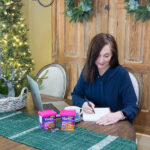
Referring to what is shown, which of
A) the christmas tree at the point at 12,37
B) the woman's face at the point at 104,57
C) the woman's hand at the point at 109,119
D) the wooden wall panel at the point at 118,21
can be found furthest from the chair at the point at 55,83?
the christmas tree at the point at 12,37

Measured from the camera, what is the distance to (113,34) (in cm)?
300

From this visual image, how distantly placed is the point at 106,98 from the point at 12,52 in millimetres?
2562

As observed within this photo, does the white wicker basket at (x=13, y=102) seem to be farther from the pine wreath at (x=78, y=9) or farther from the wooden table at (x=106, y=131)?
the pine wreath at (x=78, y=9)

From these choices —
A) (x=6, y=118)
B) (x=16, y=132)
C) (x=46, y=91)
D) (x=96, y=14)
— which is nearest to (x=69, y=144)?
(x=16, y=132)

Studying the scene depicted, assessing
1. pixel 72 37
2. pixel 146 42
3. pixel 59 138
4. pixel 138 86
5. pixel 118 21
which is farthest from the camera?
pixel 72 37

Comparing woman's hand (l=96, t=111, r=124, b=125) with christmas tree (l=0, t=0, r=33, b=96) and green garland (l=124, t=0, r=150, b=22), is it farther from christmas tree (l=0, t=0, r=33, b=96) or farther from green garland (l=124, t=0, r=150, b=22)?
christmas tree (l=0, t=0, r=33, b=96)

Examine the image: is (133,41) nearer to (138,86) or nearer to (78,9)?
(78,9)

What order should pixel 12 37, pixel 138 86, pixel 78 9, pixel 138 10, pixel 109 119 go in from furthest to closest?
pixel 12 37
pixel 78 9
pixel 138 10
pixel 138 86
pixel 109 119

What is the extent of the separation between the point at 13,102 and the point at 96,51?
66 centimetres

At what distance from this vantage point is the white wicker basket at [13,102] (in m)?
1.46

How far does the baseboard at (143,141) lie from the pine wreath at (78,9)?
65.1 inches

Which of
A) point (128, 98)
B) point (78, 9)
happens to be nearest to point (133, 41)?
point (78, 9)

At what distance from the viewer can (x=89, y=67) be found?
172 centimetres

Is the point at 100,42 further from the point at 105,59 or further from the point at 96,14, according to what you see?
the point at 96,14
